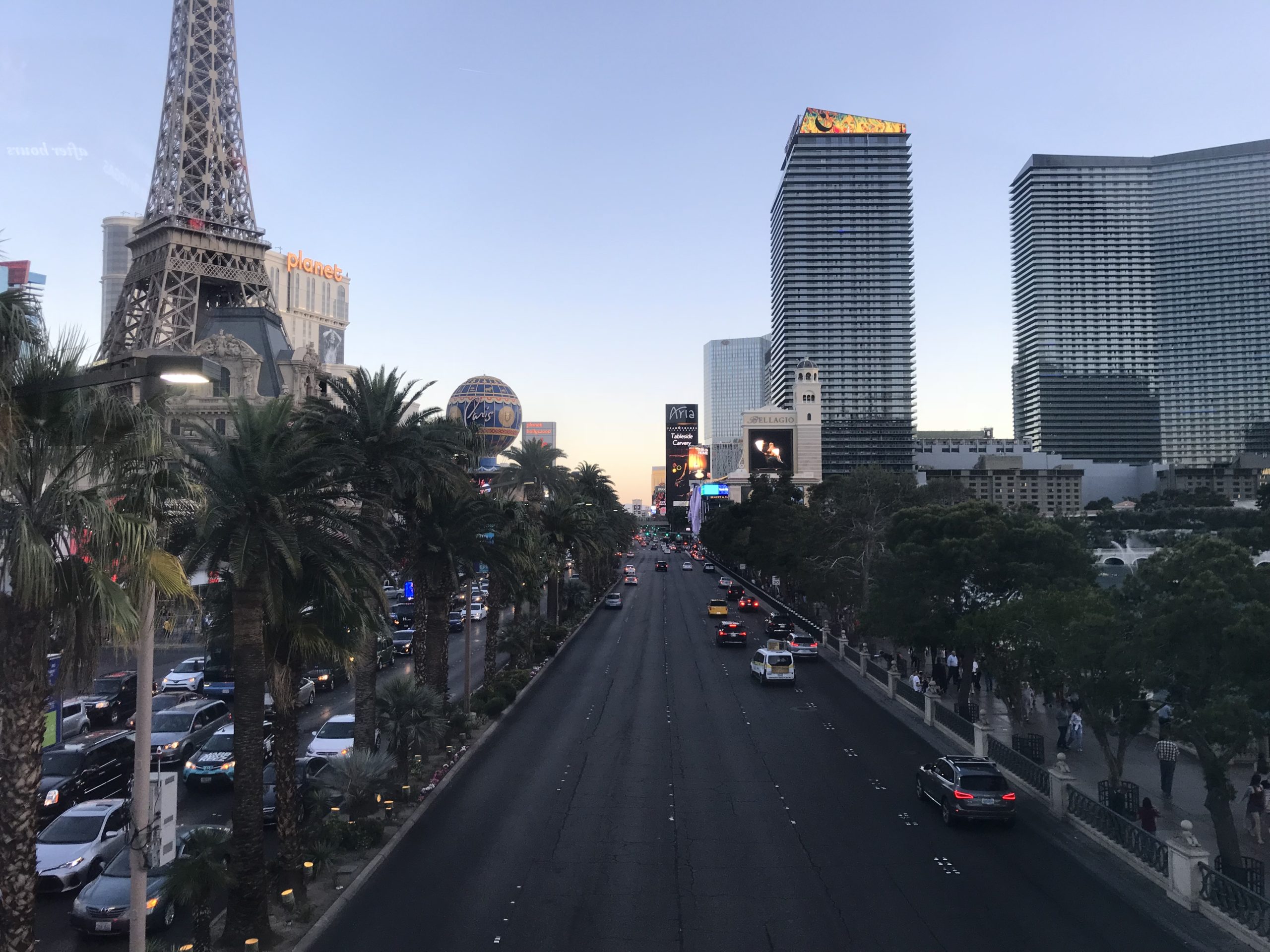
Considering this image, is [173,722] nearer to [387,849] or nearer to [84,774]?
[84,774]

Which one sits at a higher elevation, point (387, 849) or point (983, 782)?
point (983, 782)

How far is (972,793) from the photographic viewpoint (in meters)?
20.1

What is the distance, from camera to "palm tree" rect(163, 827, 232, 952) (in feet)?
42.0

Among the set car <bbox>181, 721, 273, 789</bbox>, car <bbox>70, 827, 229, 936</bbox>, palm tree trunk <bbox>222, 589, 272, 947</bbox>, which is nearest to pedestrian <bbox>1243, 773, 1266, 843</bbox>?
palm tree trunk <bbox>222, 589, 272, 947</bbox>

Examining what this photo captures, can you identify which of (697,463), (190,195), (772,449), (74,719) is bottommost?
(74,719)

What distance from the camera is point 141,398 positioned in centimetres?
1008

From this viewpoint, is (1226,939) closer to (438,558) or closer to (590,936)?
(590,936)

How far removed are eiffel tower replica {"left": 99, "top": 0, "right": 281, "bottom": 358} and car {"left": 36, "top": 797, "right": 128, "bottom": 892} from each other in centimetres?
6588

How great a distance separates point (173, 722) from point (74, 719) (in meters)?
5.55

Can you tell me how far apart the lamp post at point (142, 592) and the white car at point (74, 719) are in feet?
70.9

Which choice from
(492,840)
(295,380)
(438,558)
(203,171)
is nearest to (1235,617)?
(492,840)

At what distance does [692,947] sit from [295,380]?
7268cm

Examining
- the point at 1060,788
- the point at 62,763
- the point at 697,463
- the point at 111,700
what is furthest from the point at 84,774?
the point at 697,463

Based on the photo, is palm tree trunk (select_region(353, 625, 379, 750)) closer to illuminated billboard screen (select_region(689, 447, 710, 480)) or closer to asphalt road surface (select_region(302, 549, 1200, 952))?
asphalt road surface (select_region(302, 549, 1200, 952))
